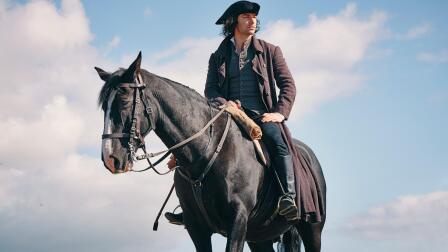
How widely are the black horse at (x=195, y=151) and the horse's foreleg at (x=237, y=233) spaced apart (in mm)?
13

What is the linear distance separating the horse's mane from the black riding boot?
1465mm

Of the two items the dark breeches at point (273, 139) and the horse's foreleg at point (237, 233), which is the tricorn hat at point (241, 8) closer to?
the dark breeches at point (273, 139)

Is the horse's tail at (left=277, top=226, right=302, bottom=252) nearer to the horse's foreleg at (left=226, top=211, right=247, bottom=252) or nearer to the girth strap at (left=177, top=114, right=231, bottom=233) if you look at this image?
the girth strap at (left=177, top=114, right=231, bottom=233)

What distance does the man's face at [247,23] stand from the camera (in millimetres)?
10180

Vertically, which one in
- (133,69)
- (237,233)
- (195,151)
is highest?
(133,69)

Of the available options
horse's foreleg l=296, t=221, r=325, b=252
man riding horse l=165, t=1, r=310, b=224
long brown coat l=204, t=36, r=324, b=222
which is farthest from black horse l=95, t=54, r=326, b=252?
horse's foreleg l=296, t=221, r=325, b=252

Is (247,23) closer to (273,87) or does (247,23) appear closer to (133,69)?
(273,87)

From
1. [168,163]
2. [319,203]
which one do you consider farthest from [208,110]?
[319,203]

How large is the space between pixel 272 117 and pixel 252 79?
72 cm

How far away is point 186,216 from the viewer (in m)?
9.27

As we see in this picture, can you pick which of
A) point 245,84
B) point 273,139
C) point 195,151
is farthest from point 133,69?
point 273,139

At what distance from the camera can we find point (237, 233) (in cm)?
862

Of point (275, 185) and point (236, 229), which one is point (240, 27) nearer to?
point (275, 185)

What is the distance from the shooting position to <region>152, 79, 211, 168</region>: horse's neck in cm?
855
